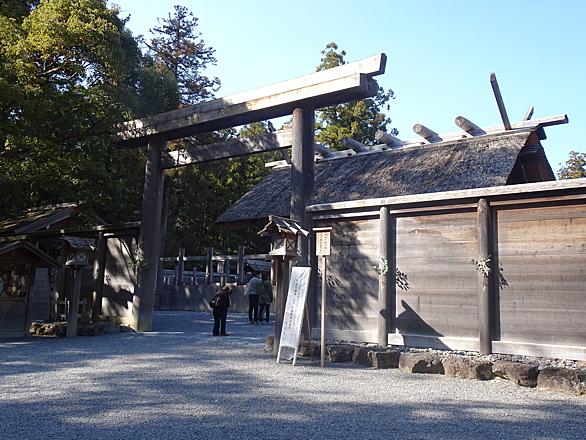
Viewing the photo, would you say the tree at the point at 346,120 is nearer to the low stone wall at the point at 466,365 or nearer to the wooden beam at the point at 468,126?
the wooden beam at the point at 468,126

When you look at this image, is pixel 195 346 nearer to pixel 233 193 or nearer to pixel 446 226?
pixel 446 226

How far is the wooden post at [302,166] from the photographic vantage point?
9.05 meters

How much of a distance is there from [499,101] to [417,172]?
9.88 feet

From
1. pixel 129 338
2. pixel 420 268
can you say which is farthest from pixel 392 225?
pixel 129 338

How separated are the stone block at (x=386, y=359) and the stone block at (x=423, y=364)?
25 centimetres

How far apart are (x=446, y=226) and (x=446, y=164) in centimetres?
683

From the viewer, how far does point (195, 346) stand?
968 centimetres

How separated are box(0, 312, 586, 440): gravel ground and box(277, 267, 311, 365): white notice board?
38 centimetres

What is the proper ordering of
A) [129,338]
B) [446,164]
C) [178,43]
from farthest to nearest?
1. [178,43]
2. [446,164]
3. [129,338]

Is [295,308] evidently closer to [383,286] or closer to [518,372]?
[383,286]

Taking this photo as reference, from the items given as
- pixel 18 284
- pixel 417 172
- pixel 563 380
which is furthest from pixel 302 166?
pixel 18 284

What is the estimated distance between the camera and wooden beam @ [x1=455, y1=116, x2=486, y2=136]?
13766mm

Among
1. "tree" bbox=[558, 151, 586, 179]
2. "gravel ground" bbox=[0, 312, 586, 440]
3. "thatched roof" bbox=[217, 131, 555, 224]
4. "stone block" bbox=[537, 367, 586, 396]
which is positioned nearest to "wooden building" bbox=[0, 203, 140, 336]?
"thatched roof" bbox=[217, 131, 555, 224]

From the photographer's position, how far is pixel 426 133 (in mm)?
14625
